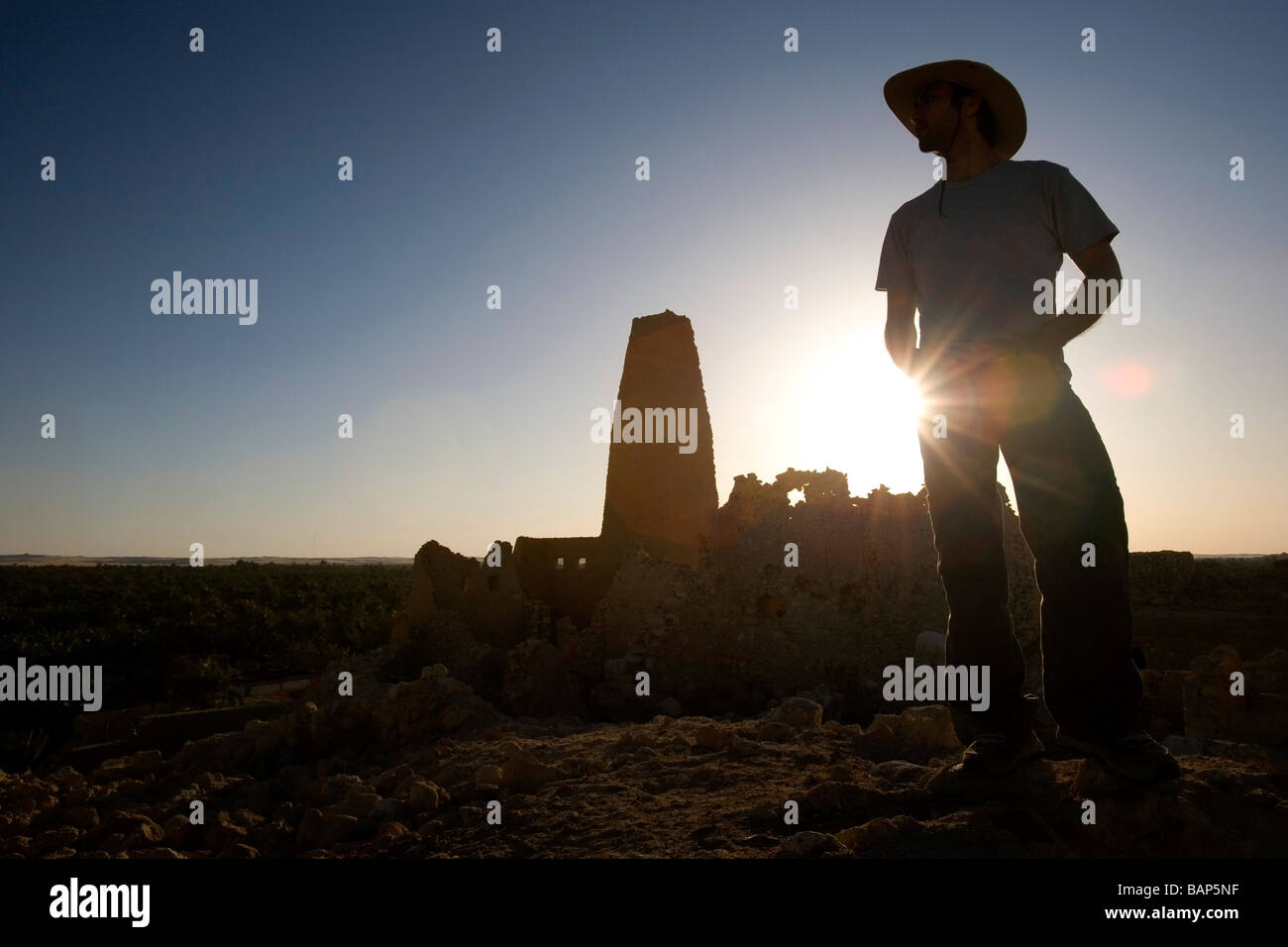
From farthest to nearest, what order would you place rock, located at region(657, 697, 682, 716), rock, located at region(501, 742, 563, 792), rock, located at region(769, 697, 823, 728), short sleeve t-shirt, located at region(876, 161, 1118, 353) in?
1. rock, located at region(657, 697, 682, 716)
2. rock, located at region(769, 697, 823, 728)
3. rock, located at region(501, 742, 563, 792)
4. short sleeve t-shirt, located at region(876, 161, 1118, 353)

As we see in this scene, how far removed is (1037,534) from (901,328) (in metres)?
1.06

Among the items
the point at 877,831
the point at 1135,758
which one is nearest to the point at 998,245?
the point at 1135,758

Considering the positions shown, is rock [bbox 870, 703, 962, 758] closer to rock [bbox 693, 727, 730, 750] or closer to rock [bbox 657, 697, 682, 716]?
rock [bbox 693, 727, 730, 750]

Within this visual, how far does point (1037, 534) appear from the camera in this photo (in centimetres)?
270

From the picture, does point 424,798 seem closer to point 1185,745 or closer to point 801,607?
point 1185,745

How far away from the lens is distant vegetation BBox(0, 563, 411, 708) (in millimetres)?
18938

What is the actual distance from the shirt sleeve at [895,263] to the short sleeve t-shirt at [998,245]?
11 cm

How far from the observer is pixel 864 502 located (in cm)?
1031

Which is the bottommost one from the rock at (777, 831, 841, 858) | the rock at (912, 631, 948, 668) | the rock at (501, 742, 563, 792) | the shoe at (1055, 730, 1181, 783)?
the rock at (912, 631, 948, 668)

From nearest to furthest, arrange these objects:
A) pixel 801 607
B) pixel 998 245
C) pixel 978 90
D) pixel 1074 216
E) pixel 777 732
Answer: pixel 1074 216
pixel 998 245
pixel 978 90
pixel 777 732
pixel 801 607

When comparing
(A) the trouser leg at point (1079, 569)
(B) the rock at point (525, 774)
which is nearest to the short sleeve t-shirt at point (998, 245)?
(A) the trouser leg at point (1079, 569)

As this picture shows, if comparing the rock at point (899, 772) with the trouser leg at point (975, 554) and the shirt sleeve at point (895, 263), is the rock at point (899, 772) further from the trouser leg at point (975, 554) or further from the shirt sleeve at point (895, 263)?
the shirt sleeve at point (895, 263)

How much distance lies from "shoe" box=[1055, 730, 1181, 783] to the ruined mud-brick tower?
985 centimetres

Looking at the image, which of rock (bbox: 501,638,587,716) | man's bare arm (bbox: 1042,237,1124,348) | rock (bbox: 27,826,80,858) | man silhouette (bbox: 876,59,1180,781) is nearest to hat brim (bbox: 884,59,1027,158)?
man silhouette (bbox: 876,59,1180,781)
